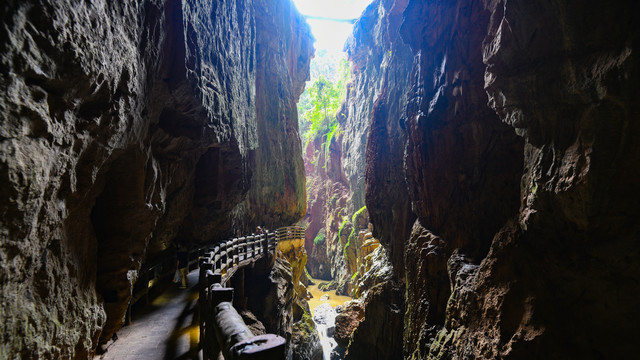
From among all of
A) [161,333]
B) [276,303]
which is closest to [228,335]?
[161,333]

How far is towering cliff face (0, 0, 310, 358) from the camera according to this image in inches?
86.7

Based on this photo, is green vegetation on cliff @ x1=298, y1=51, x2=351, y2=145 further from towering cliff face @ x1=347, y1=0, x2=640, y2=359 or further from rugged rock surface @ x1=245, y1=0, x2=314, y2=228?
towering cliff face @ x1=347, y1=0, x2=640, y2=359

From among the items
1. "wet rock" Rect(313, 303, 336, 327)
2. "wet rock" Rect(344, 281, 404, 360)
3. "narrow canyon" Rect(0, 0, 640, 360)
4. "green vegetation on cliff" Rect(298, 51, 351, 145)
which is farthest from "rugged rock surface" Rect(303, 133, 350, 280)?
"narrow canyon" Rect(0, 0, 640, 360)

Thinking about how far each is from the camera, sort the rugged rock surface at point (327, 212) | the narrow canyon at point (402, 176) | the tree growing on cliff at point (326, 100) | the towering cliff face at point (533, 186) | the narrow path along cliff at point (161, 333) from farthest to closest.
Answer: the tree growing on cliff at point (326, 100)
the rugged rock surface at point (327, 212)
the narrow path along cliff at point (161, 333)
the towering cliff face at point (533, 186)
the narrow canyon at point (402, 176)

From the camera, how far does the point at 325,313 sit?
24.1 meters

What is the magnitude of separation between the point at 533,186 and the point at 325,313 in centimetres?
2249

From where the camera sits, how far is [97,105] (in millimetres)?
3352

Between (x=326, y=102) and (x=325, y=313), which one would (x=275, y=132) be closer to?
(x=325, y=313)

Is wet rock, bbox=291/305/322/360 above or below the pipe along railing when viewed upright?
below

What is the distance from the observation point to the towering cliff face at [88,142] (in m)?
2.20

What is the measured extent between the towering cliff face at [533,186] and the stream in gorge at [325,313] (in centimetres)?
1281

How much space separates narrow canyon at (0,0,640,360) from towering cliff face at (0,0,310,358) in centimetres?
3

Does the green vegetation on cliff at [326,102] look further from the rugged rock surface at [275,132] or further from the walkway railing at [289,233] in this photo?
the walkway railing at [289,233]

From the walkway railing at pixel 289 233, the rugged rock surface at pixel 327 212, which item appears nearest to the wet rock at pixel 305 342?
the walkway railing at pixel 289 233
